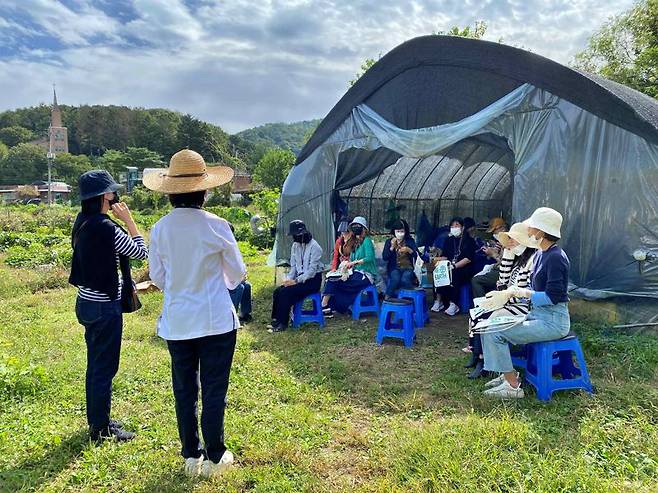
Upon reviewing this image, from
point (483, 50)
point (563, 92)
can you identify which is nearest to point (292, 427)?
point (563, 92)

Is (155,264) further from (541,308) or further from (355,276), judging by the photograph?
(355,276)

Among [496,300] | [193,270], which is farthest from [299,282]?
[193,270]

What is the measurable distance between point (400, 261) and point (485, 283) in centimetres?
127

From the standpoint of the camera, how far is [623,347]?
4.23 metres

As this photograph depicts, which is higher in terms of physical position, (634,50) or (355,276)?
(634,50)

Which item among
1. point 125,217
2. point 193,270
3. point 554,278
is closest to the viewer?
point 193,270

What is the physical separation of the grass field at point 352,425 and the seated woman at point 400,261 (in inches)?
51.2

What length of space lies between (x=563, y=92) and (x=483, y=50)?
3.59 ft

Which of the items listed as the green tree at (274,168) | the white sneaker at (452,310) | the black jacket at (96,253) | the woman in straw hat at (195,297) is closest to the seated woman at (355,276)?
the white sneaker at (452,310)

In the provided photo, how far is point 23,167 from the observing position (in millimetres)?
52375

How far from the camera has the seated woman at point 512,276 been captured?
3818 millimetres

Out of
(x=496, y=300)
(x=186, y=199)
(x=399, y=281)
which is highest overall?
(x=186, y=199)

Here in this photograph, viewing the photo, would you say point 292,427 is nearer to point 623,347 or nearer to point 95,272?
point 95,272

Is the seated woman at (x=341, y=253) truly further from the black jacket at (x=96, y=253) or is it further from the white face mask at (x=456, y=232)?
the black jacket at (x=96, y=253)
